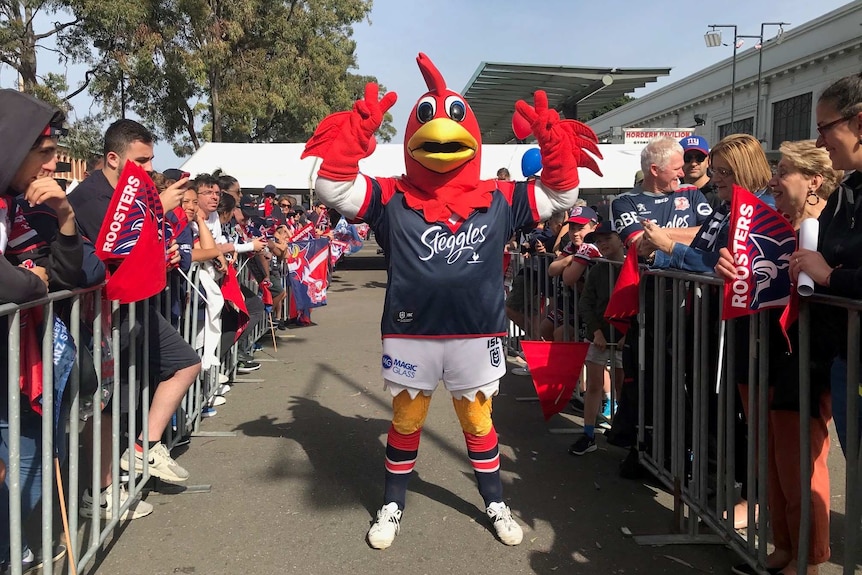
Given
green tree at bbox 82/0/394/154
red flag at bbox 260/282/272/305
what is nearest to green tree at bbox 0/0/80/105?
green tree at bbox 82/0/394/154

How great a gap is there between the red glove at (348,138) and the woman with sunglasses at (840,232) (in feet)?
6.28

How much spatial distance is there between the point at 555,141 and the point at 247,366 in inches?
189

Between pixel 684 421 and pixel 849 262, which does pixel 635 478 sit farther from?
pixel 849 262

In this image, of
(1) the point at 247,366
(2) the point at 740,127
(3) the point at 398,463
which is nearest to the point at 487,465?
(3) the point at 398,463

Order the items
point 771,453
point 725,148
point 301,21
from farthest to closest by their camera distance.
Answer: point 301,21
point 725,148
point 771,453

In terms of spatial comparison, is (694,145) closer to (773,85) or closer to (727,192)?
(727,192)

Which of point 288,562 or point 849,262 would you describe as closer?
point 849,262

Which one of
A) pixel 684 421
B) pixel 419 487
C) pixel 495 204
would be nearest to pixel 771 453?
pixel 684 421

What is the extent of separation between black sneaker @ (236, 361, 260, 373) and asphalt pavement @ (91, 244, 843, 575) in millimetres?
1207

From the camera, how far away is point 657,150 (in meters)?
4.42

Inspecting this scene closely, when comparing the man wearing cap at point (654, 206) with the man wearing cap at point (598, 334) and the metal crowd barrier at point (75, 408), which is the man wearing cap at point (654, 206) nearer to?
the man wearing cap at point (598, 334)

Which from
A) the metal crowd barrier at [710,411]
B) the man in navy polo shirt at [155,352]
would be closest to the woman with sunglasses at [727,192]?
the metal crowd barrier at [710,411]

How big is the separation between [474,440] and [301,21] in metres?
23.1

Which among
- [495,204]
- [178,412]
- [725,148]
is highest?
[725,148]
